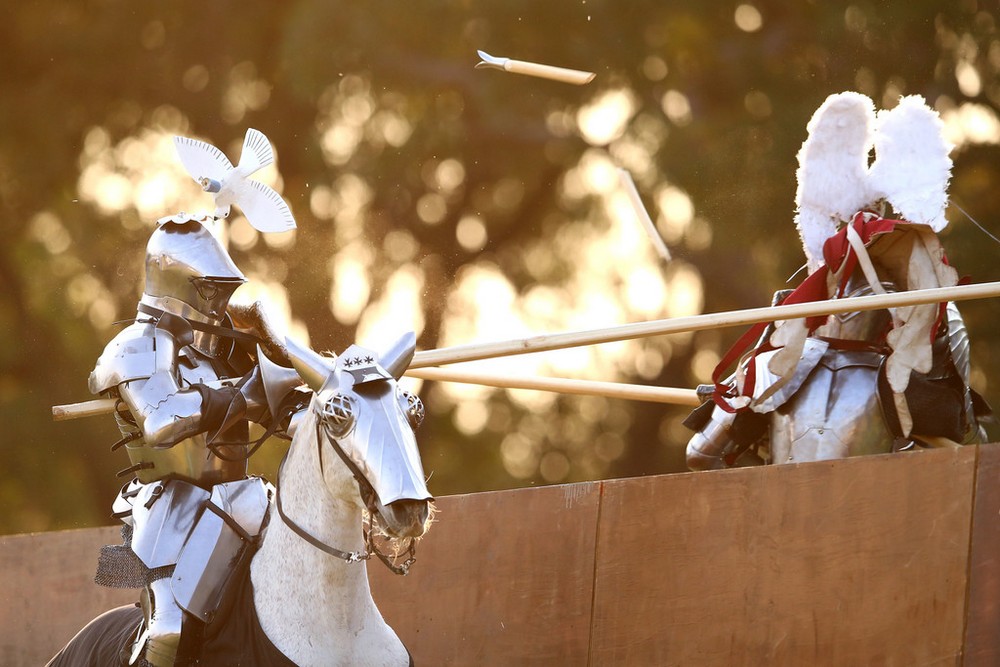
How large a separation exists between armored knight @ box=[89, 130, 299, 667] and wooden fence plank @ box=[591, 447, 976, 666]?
1.64m

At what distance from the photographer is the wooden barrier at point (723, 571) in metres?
5.84

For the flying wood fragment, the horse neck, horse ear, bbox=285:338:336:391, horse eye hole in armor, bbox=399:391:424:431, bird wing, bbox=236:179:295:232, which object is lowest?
the horse neck

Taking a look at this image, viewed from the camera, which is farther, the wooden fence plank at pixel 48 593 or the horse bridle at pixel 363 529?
the wooden fence plank at pixel 48 593

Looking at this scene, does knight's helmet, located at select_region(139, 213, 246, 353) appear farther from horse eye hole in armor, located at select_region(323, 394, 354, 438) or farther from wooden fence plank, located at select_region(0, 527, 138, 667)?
wooden fence plank, located at select_region(0, 527, 138, 667)

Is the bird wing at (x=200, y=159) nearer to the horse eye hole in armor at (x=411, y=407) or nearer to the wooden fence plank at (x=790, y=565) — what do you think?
the horse eye hole in armor at (x=411, y=407)

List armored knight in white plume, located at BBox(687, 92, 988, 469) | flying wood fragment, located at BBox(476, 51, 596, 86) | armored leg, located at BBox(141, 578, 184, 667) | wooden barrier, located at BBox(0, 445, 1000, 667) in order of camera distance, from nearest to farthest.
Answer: armored leg, located at BBox(141, 578, 184, 667) < wooden barrier, located at BBox(0, 445, 1000, 667) < armored knight in white plume, located at BBox(687, 92, 988, 469) < flying wood fragment, located at BBox(476, 51, 596, 86)

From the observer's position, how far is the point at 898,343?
6531 mm

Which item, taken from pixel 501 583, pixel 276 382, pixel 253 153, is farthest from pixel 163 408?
pixel 501 583

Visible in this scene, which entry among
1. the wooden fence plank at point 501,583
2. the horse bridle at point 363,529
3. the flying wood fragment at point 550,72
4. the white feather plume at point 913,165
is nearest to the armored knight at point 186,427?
the horse bridle at point 363,529

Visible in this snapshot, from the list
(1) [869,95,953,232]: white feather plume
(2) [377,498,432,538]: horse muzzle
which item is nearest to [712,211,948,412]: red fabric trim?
(1) [869,95,953,232]: white feather plume

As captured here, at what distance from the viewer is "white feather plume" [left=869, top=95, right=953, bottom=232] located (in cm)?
671

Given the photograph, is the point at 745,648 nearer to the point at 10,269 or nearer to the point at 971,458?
the point at 971,458

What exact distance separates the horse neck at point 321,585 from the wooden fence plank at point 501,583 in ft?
5.62

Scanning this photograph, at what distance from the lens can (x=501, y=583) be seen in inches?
271
